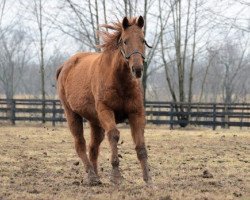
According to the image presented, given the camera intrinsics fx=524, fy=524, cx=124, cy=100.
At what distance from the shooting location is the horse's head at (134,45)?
238 inches

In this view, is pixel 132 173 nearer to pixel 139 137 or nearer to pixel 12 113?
pixel 139 137

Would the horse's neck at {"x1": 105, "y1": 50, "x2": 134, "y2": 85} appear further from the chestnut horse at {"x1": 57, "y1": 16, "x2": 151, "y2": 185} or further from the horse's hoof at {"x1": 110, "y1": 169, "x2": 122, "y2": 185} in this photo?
the horse's hoof at {"x1": 110, "y1": 169, "x2": 122, "y2": 185}

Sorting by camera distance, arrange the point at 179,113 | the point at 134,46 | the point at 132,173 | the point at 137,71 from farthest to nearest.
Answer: the point at 179,113 → the point at 132,173 → the point at 134,46 → the point at 137,71

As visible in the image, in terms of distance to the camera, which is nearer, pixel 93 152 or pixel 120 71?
pixel 120 71

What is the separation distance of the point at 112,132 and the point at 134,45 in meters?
1.12

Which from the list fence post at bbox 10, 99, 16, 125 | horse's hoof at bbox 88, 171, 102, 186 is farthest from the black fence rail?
horse's hoof at bbox 88, 171, 102, 186

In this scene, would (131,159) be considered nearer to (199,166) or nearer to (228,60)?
(199,166)

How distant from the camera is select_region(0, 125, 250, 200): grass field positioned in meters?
6.30

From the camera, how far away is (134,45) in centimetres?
631

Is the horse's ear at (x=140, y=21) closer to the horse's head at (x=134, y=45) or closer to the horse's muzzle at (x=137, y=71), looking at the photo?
the horse's head at (x=134, y=45)

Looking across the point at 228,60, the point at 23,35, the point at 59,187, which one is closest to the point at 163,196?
the point at 59,187

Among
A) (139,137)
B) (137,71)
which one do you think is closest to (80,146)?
(139,137)

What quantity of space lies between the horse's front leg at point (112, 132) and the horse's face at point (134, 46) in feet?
2.51

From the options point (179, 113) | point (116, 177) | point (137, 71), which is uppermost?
point (137, 71)
